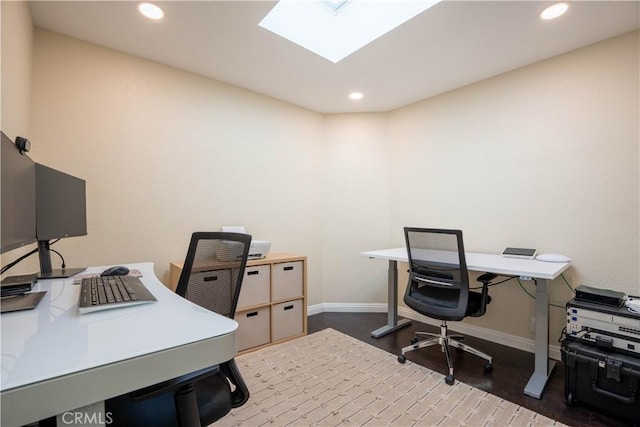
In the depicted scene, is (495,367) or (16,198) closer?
(16,198)

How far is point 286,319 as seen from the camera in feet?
9.10

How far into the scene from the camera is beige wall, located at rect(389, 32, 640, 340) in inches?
83.7

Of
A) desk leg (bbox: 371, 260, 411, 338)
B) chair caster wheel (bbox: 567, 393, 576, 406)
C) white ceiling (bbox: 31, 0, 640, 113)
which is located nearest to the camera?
chair caster wheel (bbox: 567, 393, 576, 406)

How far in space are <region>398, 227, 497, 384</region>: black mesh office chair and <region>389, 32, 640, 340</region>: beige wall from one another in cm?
67

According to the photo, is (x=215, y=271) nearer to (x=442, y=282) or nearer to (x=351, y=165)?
(x=442, y=282)

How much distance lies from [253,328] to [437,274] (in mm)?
1611

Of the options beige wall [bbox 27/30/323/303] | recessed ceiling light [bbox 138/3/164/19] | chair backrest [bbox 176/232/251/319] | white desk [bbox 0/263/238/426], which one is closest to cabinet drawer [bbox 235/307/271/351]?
beige wall [bbox 27/30/323/303]

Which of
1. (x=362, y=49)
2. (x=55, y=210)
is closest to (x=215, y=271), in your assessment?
(x=55, y=210)

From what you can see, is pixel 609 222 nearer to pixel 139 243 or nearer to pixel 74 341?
pixel 74 341

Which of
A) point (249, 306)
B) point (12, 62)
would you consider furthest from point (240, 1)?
point (249, 306)

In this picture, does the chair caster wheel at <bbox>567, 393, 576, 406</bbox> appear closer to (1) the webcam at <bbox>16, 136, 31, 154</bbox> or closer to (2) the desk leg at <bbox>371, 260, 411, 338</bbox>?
(2) the desk leg at <bbox>371, 260, 411, 338</bbox>

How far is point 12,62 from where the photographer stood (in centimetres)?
152

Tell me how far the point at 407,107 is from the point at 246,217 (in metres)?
2.28

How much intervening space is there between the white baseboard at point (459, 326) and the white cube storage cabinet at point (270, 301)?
72 cm
